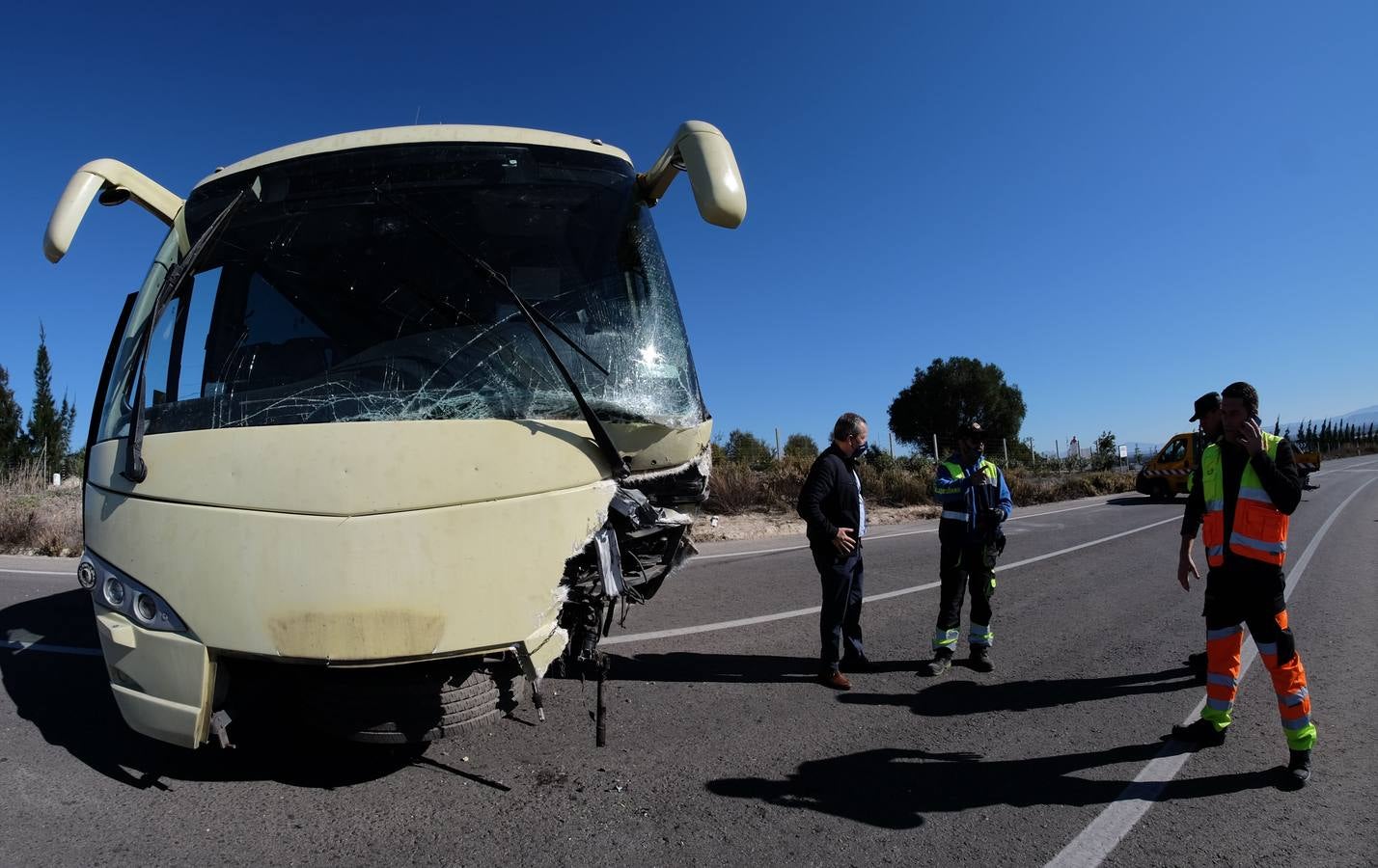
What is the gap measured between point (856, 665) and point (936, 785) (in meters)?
1.73

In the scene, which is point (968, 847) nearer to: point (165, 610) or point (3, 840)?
point (165, 610)

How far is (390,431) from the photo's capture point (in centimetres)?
246

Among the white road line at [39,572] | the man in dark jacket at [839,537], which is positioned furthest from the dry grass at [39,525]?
the man in dark jacket at [839,537]

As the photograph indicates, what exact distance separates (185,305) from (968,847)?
3.83 meters

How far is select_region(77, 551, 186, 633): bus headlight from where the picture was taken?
2.46m

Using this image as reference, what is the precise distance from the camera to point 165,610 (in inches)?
97.0

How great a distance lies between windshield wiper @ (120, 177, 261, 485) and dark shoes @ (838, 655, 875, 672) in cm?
404

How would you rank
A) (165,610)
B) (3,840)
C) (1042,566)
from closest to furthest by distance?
(165,610) → (3,840) → (1042,566)

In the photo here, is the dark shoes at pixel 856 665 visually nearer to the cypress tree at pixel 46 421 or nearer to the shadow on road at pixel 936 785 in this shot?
the shadow on road at pixel 936 785

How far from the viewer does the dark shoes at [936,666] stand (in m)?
4.79

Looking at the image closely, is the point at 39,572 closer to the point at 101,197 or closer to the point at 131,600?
the point at 101,197

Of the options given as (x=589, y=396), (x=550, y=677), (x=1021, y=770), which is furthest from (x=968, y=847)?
(x=550, y=677)

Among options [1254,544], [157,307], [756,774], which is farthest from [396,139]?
[1254,544]

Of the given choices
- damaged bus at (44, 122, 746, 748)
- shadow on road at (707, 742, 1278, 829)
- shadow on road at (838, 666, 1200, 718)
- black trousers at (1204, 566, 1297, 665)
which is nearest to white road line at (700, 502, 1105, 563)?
shadow on road at (838, 666, 1200, 718)
